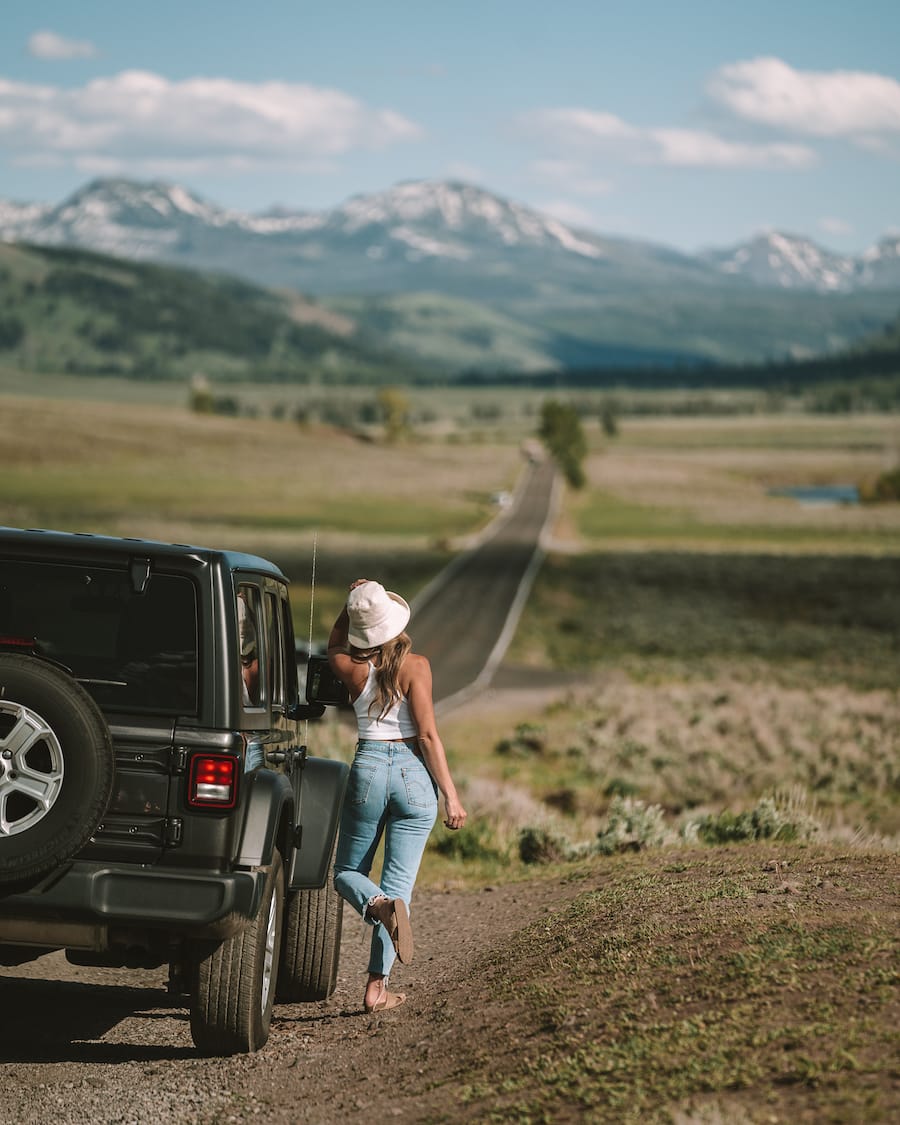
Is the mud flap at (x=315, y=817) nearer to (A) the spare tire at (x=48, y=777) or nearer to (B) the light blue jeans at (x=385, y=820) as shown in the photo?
(B) the light blue jeans at (x=385, y=820)

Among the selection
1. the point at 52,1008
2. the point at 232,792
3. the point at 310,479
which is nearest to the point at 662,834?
the point at 52,1008

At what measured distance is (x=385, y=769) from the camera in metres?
7.19

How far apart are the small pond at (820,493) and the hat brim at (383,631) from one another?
482 ft

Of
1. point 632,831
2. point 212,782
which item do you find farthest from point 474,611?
point 212,782

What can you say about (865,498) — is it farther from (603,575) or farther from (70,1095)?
(70,1095)

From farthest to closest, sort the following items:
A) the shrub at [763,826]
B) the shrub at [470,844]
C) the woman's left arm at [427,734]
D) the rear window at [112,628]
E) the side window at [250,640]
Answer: the shrub at [470,844], the shrub at [763,826], the woman's left arm at [427,734], the side window at [250,640], the rear window at [112,628]

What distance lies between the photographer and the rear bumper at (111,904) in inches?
228

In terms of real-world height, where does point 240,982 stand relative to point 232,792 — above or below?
below

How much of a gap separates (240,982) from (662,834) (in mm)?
5749

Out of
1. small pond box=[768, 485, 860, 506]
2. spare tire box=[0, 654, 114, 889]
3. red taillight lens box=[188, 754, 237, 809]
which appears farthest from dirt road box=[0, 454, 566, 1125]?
small pond box=[768, 485, 860, 506]

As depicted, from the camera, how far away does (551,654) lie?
49062 mm

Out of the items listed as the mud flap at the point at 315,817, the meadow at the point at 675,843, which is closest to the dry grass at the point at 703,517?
the meadow at the point at 675,843

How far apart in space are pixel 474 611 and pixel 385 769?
160 feet

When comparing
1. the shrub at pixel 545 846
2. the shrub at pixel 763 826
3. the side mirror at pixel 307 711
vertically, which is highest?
the side mirror at pixel 307 711
